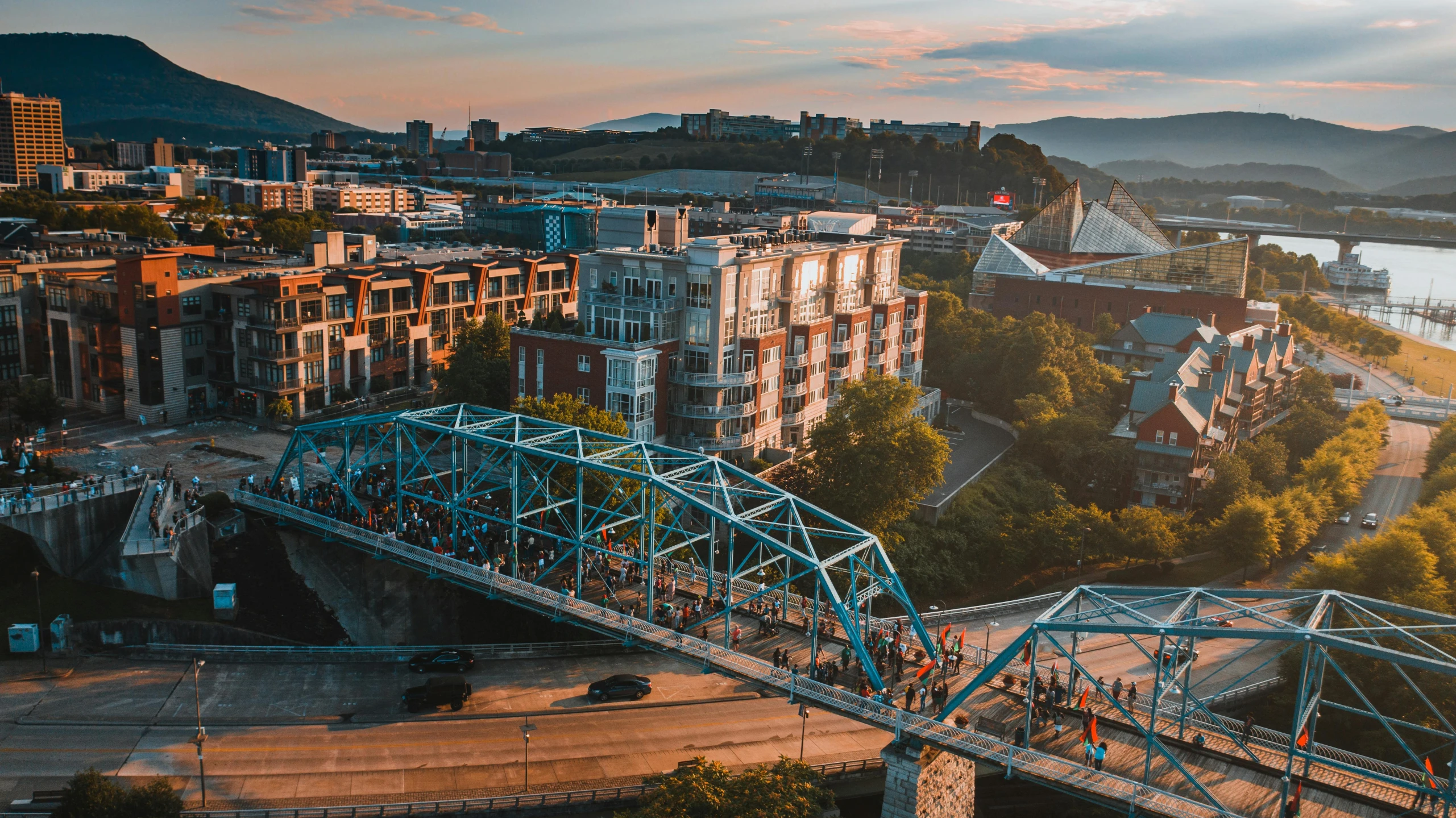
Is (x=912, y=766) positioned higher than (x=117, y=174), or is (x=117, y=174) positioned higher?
(x=117, y=174)

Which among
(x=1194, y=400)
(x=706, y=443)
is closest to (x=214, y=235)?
(x=706, y=443)

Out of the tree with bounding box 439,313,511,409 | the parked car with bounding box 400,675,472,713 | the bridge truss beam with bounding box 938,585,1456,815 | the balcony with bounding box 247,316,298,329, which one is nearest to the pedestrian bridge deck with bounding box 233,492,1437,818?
the bridge truss beam with bounding box 938,585,1456,815

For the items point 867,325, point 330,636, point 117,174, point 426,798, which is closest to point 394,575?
point 330,636

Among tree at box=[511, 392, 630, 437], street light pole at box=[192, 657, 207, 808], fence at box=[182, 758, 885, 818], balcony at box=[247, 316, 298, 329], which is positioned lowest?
fence at box=[182, 758, 885, 818]

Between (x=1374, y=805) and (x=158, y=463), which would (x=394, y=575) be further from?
(x=1374, y=805)

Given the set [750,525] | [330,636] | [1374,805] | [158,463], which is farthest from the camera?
[158,463]

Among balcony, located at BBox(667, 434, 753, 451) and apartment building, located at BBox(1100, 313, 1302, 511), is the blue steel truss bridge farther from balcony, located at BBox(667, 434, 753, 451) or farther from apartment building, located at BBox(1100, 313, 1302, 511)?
apartment building, located at BBox(1100, 313, 1302, 511)

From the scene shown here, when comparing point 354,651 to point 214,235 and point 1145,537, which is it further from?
point 214,235
